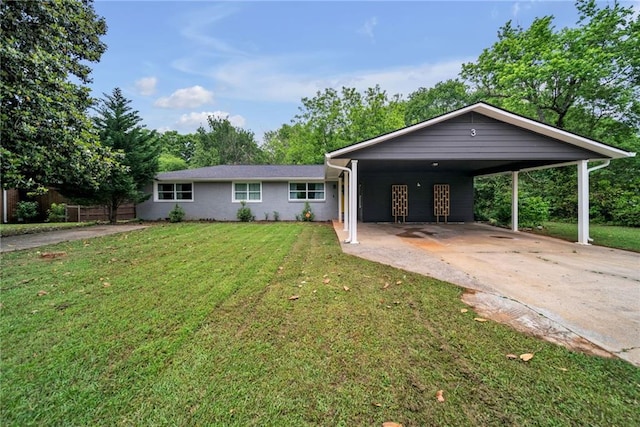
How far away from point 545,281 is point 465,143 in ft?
14.3

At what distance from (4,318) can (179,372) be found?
99.0 inches

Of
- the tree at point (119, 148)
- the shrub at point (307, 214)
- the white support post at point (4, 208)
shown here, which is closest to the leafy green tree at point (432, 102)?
the shrub at point (307, 214)

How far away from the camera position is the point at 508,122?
757 cm

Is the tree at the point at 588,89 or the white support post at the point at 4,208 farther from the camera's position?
the white support post at the point at 4,208

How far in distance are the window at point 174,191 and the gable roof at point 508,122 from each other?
1034 centimetres

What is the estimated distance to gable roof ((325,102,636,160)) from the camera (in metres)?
7.23

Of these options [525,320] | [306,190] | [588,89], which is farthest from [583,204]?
[306,190]

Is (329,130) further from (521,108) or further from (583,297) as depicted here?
Answer: (583,297)

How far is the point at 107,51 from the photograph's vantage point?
12445 mm

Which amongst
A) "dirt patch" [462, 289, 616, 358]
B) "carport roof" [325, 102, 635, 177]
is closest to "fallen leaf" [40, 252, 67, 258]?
"carport roof" [325, 102, 635, 177]

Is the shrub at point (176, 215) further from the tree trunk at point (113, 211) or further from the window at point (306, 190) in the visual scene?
the window at point (306, 190)

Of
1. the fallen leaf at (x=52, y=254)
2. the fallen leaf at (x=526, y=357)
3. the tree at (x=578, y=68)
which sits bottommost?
the fallen leaf at (x=526, y=357)

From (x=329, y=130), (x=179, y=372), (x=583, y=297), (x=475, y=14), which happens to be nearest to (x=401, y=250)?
(x=583, y=297)

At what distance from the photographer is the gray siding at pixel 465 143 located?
7539 millimetres
